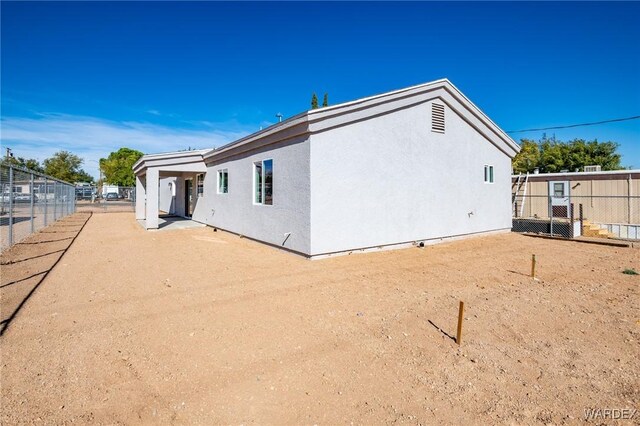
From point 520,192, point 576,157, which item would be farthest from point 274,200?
point 576,157

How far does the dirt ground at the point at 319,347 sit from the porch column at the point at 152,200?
7.36 m

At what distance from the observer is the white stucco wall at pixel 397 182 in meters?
8.58

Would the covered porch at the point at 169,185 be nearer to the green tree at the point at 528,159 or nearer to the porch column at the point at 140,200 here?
the porch column at the point at 140,200

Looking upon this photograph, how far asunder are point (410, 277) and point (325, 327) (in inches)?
123

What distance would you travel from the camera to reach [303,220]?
855 centimetres

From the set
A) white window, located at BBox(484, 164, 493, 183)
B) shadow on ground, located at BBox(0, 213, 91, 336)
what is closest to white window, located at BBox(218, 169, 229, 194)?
shadow on ground, located at BBox(0, 213, 91, 336)

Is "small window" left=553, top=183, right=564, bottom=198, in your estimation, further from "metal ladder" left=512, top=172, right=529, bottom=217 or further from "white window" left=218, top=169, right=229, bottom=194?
"white window" left=218, top=169, right=229, bottom=194

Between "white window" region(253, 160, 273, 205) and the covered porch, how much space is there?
5465 millimetres

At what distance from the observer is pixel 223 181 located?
14242 mm

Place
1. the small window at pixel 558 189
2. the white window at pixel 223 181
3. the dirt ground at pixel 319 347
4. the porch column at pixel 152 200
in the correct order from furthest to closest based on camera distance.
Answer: the small window at pixel 558 189 → the porch column at pixel 152 200 → the white window at pixel 223 181 → the dirt ground at pixel 319 347

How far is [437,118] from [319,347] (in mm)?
9500

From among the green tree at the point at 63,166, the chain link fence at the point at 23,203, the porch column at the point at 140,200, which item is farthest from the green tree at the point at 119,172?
the porch column at the point at 140,200

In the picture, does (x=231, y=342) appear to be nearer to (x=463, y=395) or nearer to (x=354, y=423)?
(x=354, y=423)

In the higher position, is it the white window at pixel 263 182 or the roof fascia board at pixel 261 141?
the roof fascia board at pixel 261 141
